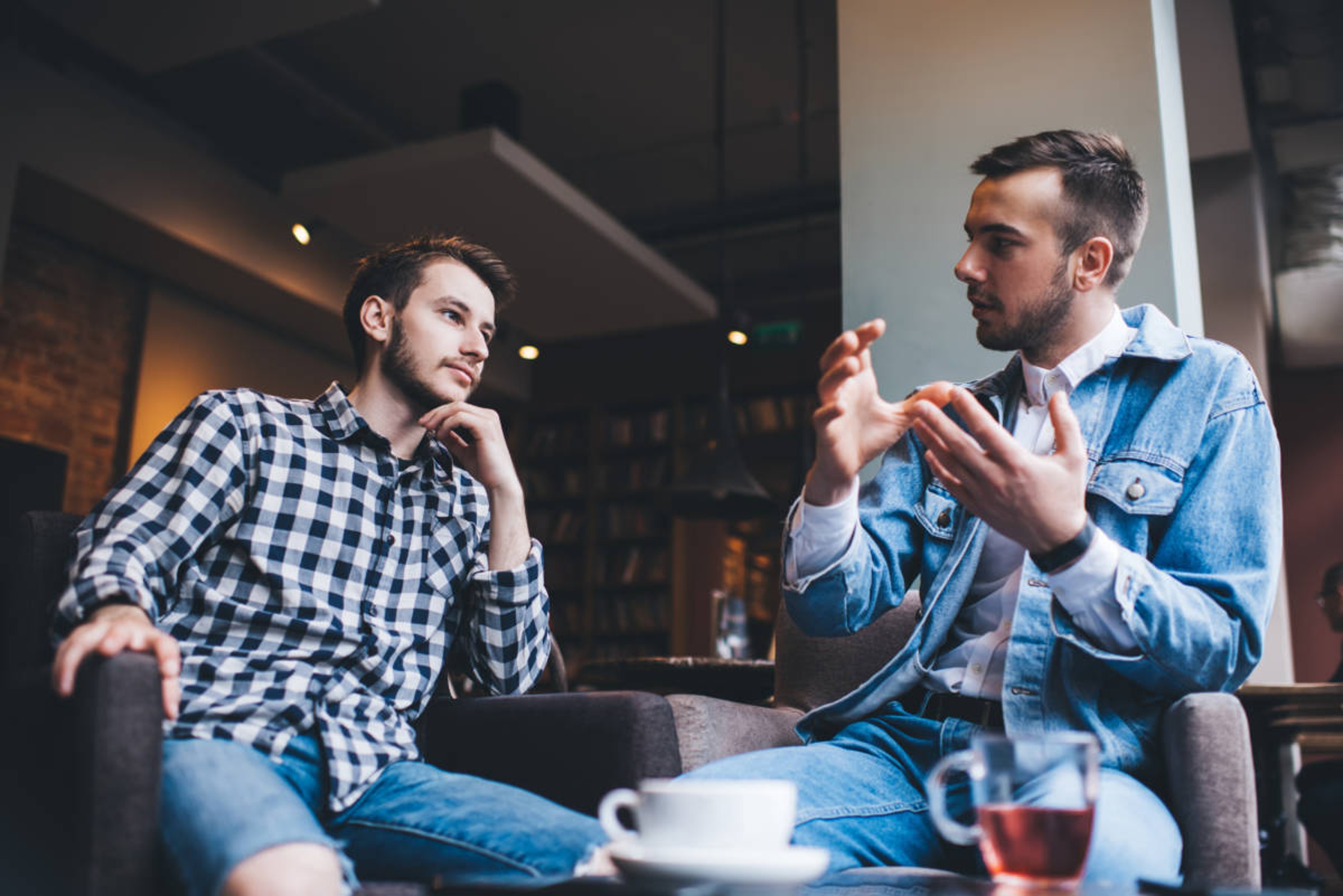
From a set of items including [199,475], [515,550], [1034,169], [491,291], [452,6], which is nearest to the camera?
[199,475]

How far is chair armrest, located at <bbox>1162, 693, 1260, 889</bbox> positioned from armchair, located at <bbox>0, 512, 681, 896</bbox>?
2.00 feet

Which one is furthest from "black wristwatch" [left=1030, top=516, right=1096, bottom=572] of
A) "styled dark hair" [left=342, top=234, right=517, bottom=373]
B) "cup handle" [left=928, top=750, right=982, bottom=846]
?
"styled dark hair" [left=342, top=234, right=517, bottom=373]

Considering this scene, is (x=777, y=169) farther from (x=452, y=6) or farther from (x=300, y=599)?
(x=300, y=599)

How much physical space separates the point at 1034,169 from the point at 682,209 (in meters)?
5.65

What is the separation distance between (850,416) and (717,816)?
2.21ft

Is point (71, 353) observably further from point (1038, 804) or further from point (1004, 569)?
point (1038, 804)

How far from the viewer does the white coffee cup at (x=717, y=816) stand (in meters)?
0.80

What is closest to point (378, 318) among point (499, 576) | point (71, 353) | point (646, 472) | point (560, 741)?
point (499, 576)

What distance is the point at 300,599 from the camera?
1.56 metres

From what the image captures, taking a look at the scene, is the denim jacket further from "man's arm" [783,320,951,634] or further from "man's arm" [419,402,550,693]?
"man's arm" [419,402,550,693]

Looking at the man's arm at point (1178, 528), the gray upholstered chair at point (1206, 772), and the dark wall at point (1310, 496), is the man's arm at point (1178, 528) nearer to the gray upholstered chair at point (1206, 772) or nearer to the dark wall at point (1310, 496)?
the gray upholstered chair at point (1206, 772)

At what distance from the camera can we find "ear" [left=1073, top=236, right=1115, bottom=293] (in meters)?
1.68

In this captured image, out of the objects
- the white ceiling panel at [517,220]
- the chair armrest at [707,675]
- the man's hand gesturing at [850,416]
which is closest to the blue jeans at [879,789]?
the man's hand gesturing at [850,416]

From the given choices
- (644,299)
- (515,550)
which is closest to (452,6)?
(644,299)
